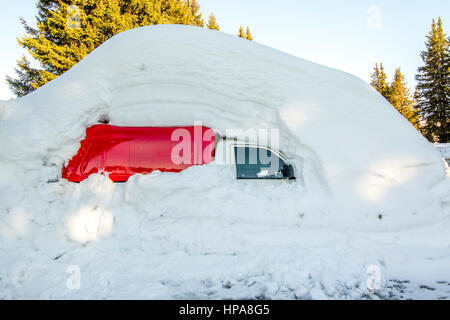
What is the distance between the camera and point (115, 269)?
1.67 meters

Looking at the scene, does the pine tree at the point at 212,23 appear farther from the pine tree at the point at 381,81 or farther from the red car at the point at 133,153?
the red car at the point at 133,153

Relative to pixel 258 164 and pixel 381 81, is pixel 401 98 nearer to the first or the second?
pixel 381 81

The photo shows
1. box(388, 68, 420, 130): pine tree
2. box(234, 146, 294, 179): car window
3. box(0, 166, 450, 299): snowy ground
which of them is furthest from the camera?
box(388, 68, 420, 130): pine tree

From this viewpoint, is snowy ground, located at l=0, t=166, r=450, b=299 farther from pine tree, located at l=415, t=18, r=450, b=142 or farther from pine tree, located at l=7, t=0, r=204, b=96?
pine tree, located at l=415, t=18, r=450, b=142

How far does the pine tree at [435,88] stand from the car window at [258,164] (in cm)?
2364

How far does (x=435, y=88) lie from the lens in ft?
64.9

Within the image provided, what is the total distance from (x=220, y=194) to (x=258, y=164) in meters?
0.49

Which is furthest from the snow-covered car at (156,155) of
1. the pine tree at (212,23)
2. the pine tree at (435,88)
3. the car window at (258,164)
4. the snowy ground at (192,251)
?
the pine tree at (212,23)

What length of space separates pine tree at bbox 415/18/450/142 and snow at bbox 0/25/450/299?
23018mm

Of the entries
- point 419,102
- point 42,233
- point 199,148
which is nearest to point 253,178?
point 199,148

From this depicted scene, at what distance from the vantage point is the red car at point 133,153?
7.06ft

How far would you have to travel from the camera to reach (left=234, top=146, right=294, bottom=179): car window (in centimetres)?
231

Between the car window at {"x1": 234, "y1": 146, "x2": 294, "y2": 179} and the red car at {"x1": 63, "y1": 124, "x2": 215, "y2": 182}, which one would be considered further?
the car window at {"x1": 234, "y1": 146, "x2": 294, "y2": 179}

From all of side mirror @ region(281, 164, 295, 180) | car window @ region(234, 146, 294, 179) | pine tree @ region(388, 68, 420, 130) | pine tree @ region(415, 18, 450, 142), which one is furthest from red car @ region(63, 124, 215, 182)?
pine tree @ region(388, 68, 420, 130)
